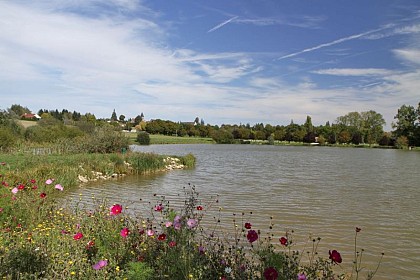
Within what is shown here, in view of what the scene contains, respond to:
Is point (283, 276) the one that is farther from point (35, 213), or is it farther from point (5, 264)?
point (35, 213)

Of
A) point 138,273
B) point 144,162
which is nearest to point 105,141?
point 144,162

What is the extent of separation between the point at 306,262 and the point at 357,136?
9692 centimetres

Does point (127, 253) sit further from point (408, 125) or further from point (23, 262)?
point (408, 125)

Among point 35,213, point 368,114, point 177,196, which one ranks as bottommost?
point 177,196

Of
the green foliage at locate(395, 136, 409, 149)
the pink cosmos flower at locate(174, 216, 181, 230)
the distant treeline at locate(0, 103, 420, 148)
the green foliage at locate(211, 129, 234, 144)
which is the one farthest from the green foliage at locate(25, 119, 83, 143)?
the green foliage at locate(395, 136, 409, 149)

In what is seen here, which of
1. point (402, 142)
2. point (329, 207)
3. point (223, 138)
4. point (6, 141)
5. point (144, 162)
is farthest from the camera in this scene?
point (223, 138)

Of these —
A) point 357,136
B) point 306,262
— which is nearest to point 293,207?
point 306,262

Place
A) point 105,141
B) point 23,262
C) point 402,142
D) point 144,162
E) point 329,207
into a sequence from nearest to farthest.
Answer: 1. point 23,262
2. point 329,207
3. point 144,162
4. point 105,141
5. point 402,142

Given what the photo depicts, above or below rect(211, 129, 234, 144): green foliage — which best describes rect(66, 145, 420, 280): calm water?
below

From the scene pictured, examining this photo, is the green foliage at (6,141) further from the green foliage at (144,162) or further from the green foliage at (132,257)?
the green foliage at (132,257)

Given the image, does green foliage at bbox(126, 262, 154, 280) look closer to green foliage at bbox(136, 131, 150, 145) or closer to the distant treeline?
green foliage at bbox(136, 131, 150, 145)

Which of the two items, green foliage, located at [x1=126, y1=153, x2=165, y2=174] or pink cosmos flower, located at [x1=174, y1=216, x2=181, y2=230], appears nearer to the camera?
pink cosmos flower, located at [x1=174, y1=216, x2=181, y2=230]

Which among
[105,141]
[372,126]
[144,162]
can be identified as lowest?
[144,162]

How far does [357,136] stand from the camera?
93.9 meters
